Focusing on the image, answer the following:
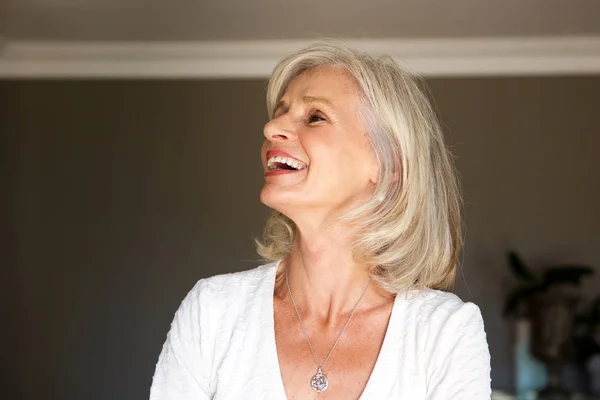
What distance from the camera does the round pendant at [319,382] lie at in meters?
1.35

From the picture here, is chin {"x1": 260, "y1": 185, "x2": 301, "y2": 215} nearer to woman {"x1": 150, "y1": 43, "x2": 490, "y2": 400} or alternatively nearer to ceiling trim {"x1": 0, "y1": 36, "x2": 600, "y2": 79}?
woman {"x1": 150, "y1": 43, "x2": 490, "y2": 400}

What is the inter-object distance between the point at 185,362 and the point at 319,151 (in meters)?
0.47

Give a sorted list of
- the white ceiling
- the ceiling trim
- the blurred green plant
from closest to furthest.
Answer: the white ceiling, the blurred green plant, the ceiling trim

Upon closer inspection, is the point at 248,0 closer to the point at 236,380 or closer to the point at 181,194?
the point at 181,194

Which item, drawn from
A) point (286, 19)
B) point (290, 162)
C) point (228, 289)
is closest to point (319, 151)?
point (290, 162)

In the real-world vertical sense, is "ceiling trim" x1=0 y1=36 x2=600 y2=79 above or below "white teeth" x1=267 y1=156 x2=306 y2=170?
above

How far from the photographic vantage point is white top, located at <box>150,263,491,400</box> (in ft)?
4.33

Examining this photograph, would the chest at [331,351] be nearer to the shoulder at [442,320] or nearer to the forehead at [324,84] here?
the shoulder at [442,320]

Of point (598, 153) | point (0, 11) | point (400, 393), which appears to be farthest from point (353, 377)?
point (598, 153)

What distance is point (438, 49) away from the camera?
4.65m

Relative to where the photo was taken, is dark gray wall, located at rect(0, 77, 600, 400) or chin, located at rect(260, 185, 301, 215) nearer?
chin, located at rect(260, 185, 301, 215)

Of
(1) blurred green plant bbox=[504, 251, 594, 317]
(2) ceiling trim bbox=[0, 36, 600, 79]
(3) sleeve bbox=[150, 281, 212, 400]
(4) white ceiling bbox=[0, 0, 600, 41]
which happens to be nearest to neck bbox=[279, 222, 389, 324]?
(3) sleeve bbox=[150, 281, 212, 400]

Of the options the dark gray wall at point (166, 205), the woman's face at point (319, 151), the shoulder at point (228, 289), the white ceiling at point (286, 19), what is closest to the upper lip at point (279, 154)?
the woman's face at point (319, 151)

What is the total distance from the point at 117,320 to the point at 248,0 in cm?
216
